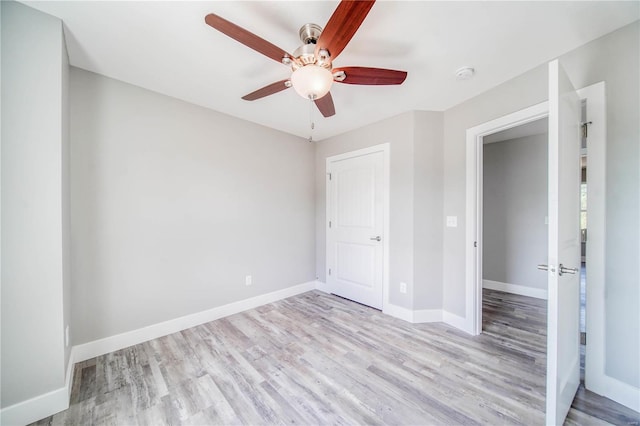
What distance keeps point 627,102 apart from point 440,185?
136 centimetres

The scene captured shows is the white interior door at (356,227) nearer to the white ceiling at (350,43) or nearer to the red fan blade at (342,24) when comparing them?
the white ceiling at (350,43)

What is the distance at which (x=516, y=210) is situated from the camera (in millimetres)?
3605

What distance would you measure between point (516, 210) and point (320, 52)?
3.90 meters

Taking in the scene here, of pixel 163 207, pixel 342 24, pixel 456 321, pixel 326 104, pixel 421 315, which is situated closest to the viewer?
pixel 342 24

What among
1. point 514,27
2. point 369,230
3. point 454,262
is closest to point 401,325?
point 454,262

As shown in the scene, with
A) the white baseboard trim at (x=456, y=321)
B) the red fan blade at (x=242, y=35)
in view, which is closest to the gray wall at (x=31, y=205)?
the red fan blade at (x=242, y=35)

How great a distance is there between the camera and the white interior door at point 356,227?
9.82 feet

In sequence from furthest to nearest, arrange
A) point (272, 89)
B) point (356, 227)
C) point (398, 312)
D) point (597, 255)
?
point (356, 227), point (398, 312), point (272, 89), point (597, 255)

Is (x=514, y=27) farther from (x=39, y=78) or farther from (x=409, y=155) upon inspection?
(x=39, y=78)

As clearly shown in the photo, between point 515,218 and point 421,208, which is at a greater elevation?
point 421,208

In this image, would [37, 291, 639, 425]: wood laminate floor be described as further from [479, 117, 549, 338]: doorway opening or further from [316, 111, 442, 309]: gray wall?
[479, 117, 549, 338]: doorway opening

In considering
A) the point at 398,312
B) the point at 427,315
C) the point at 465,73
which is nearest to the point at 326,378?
the point at 398,312

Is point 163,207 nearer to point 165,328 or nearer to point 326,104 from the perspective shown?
point 165,328

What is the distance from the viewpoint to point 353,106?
2551 mm
